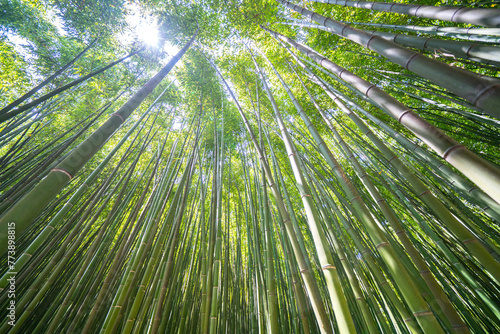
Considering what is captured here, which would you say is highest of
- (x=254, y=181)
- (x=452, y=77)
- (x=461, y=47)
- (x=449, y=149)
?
(x=254, y=181)

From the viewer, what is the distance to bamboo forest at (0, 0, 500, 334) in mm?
750

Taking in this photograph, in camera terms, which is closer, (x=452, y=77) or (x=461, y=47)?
(x=452, y=77)

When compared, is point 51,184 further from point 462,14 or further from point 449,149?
point 462,14

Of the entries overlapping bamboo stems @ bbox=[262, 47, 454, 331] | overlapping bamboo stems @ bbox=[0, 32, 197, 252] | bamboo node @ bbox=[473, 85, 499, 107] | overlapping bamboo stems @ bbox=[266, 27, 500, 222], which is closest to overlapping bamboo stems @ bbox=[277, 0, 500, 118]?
bamboo node @ bbox=[473, 85, 499, 107]

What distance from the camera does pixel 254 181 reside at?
10.00 feet

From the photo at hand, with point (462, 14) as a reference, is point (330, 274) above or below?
below

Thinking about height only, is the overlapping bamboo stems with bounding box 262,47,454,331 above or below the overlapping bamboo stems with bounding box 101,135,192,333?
below

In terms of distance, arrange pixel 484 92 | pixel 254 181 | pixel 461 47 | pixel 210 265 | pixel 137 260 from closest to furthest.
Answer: pixel 484 92
pixel 461 47
pixel 137 260
pixel 210 265
pixel 254 181

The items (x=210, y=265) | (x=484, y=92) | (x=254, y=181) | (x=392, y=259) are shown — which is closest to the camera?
(x=484, y=92)

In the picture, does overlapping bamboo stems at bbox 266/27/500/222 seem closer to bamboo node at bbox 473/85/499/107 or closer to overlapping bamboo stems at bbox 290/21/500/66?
bamboo node at bbox 473/85/499/107

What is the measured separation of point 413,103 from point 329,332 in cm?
434

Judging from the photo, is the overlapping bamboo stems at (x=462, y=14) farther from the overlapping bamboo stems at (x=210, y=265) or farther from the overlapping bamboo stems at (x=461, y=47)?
the overlapping bamboo stems at (x=210, y=265)

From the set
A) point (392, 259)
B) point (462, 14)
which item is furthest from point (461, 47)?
point (392, 259)

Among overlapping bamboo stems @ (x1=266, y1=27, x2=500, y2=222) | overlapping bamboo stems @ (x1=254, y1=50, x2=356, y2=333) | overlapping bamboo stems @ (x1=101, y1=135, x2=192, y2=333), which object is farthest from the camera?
overlapping bamboo stems @ (x1=101, y1=135, x2=192, y2=333)
